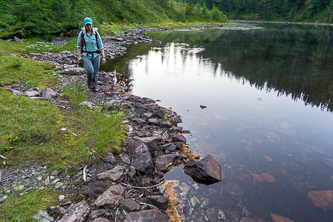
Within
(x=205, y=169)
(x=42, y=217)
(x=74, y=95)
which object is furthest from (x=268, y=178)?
(x=74, y=95)

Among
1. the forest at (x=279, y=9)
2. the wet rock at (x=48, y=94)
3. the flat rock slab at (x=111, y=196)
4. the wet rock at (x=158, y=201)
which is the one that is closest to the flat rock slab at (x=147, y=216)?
the wet rock at (x=158, y=201)

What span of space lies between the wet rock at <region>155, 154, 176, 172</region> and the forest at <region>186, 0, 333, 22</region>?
97.5 meters

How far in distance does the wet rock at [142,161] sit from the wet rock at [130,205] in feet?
3.25

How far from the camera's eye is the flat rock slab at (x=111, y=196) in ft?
11.8

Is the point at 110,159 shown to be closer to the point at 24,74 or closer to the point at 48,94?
the point at 48,94

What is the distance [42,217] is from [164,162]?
2.84 metres

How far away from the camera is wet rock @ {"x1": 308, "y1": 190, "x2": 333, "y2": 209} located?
4555mm

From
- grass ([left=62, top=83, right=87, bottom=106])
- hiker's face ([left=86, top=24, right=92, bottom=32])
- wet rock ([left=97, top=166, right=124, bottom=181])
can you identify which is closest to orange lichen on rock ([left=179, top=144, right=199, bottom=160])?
wet rock ([left=97, top=166, right=124, bottom=181])

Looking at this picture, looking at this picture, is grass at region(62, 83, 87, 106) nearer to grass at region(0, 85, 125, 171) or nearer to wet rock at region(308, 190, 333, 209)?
grass at region(0, 85, 125, 171)

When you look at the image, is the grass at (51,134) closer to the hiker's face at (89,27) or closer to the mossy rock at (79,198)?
the mossy rock at (79,198)

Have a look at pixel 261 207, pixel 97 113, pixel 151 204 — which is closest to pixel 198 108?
pixel 97 113

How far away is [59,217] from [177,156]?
3172 mm

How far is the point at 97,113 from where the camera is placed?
6199 mm

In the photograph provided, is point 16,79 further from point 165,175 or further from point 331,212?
point 331,212
